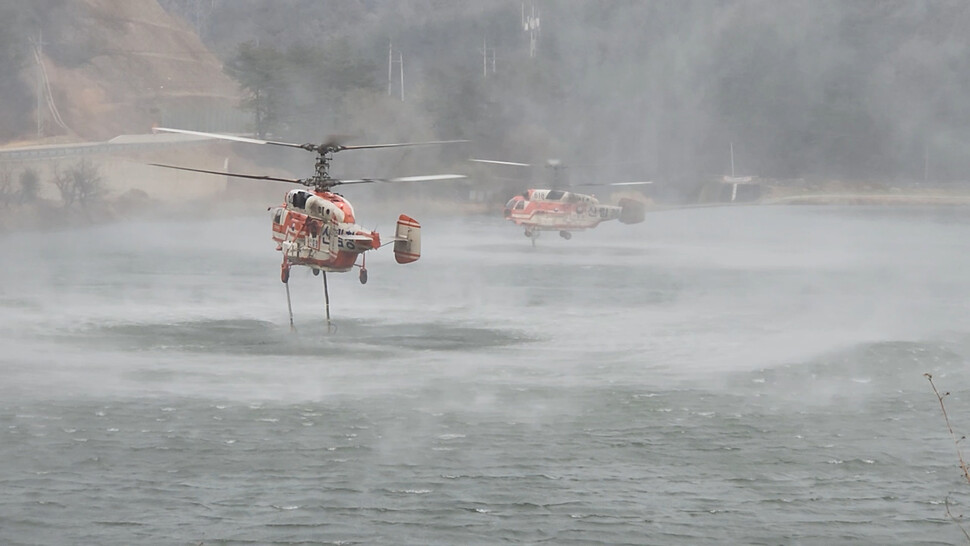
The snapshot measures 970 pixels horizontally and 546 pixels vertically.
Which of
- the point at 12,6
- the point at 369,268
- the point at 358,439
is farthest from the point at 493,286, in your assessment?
the point at 12,6

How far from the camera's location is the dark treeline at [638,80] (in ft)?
360

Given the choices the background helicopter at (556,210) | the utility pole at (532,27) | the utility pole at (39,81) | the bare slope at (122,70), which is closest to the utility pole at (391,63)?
the utility pole at (532,27)

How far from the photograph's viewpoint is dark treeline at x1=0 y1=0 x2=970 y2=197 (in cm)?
10975

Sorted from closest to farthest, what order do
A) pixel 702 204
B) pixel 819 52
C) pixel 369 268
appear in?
pixel 369 268 < pixel 819 52 < pixel 702 204

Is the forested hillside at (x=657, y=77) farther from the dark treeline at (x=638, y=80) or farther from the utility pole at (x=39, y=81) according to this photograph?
the utility pole at (x=39, y=81)

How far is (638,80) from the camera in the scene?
11900 centimetres

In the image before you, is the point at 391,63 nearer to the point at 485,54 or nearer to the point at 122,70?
the point at 485,54

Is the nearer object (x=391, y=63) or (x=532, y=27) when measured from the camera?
(x=391, y=63)

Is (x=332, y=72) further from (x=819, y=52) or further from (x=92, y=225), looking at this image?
(x=819, y=52)

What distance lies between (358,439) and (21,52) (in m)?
72.3

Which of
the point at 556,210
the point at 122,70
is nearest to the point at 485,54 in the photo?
the point at 122,70

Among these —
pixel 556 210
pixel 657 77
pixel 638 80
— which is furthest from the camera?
pixel 638 80

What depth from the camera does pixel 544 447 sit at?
35875 millimetres

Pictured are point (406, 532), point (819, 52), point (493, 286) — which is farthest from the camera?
point (819, 52)
